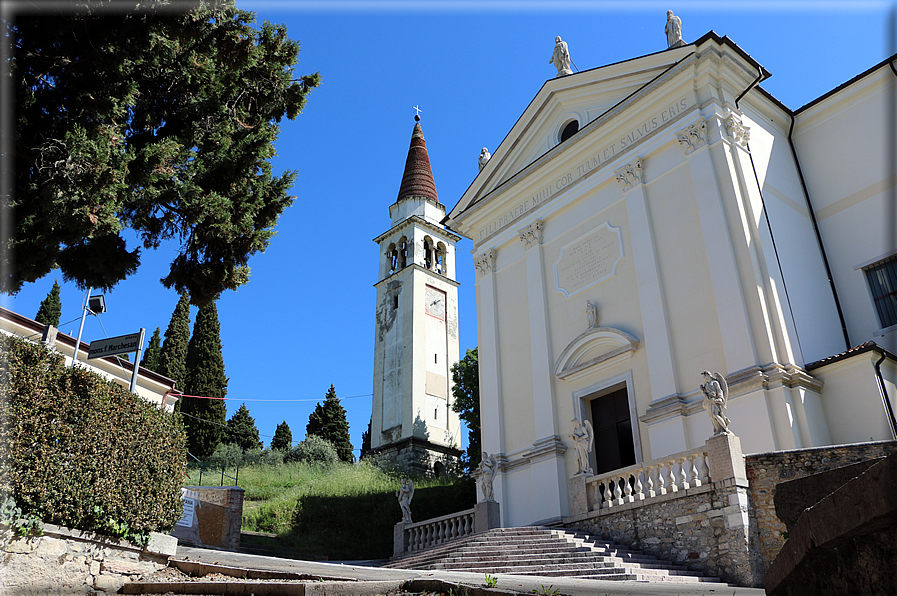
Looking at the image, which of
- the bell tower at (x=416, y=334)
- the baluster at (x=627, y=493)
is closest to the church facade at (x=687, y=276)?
the baluster at (x=627, y=493)

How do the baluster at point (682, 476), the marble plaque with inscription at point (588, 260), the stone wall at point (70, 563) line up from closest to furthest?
the stone wall at point (70, 563) < the baluster at point (682, 476) < the marble plaque with inscription at point (588, 260)

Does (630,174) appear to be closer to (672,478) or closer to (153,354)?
(672,478)

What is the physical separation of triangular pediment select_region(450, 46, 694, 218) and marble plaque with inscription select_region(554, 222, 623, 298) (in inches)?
114

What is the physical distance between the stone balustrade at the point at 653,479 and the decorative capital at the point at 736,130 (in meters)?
8.06

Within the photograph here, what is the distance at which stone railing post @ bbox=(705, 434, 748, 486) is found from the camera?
33.3ft

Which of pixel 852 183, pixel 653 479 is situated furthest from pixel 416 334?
pixel 653 479

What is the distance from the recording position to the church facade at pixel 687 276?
1309 cm

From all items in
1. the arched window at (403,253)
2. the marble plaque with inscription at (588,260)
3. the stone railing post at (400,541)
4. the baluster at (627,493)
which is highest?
Answer: the arched window at (403,253)

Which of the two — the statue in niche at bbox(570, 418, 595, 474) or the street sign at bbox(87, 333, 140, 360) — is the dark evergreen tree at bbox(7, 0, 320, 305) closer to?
the street sign at bbox(87, 333, 140, 360)

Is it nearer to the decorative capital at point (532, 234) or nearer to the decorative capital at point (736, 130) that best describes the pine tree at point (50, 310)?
the decorative capital at point (532, 234)

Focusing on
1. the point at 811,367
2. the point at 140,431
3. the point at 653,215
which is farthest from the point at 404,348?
the point at 140,431

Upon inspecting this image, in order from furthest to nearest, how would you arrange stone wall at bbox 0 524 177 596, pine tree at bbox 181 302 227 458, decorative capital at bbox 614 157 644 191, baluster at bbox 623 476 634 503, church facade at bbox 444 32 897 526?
pine tree at bbox 181 302 227 458 → decorative capital at bbox 614 157 644 191 → church facade at bbox 444 32 897 526 → baluster at bbox 623 476 634 503 → stone wall at bbox 0 524 177 596

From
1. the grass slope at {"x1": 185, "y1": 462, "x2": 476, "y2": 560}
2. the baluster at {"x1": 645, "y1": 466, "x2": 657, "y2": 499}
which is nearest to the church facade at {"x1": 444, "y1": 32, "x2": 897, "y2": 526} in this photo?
the baluster at {"x1": 645, "y1": 466, "x2": 657, "y2": 499}

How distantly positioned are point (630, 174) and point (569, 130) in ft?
11.3
